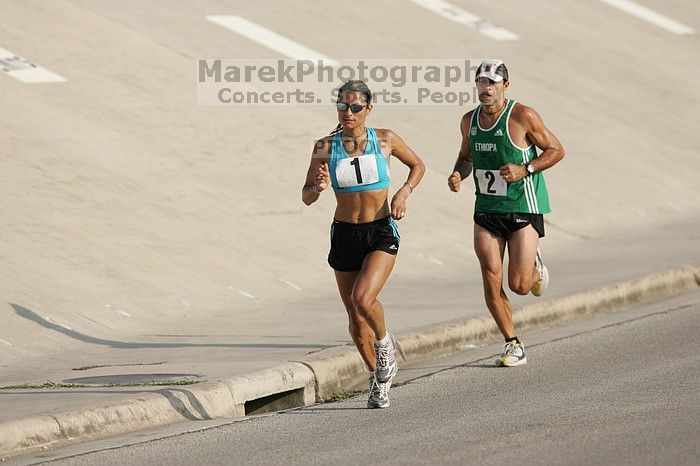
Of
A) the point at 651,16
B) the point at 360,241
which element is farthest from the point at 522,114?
the point at 651,16

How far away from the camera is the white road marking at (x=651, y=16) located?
30.7 metres

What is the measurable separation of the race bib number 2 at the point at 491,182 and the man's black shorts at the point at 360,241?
161cm

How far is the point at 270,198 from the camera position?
17.3 m

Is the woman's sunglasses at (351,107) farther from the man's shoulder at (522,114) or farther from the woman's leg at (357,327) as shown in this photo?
the man's shoulder at (522,114)

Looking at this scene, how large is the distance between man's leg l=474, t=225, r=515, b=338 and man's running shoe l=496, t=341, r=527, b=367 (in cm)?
10

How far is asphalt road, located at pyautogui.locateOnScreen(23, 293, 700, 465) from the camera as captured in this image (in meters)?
7.82

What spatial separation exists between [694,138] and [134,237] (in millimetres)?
12335

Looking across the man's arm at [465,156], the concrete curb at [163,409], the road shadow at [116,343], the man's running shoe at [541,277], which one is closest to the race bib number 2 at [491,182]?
the man's arm at [465,156]

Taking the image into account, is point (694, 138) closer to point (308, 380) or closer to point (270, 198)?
point (270, 198)

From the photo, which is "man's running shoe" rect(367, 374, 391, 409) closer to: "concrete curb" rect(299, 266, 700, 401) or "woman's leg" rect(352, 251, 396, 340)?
"woman's leg" rect(352, 251, 396, 340)

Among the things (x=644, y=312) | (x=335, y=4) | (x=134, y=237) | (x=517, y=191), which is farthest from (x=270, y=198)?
(x=335, y=4)

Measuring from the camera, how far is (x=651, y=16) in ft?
103

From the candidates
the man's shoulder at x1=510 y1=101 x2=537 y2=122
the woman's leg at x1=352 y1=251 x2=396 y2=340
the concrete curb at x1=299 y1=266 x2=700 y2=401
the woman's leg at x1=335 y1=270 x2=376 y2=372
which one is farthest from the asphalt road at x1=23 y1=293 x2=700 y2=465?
the man's shoulder at x1=510 y1=101 x2=537 y2=122

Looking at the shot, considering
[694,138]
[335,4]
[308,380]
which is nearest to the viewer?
[308,380]
